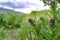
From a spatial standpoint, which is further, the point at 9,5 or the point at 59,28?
the point at 9,5

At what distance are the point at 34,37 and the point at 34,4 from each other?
6.22ft

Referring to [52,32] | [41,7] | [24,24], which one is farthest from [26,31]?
[41,7]

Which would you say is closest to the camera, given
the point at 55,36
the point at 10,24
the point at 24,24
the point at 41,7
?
the point at 55,36

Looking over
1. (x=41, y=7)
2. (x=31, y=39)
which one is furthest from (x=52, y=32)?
(x=41, y=7)

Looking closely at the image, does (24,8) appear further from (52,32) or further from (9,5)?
(52,32)

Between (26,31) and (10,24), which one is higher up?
(26,31)

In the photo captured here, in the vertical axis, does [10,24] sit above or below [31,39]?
below

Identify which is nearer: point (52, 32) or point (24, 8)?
point (52, 32)

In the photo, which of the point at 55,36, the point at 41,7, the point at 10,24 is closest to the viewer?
the point at 55,36

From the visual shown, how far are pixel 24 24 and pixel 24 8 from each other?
1.82 metres

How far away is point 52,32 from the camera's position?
145cm

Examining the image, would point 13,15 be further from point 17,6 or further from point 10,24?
point 17,6

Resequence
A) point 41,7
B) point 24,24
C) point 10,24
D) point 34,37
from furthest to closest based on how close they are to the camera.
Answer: point 41,7
point 10,24
point 24,24
point 34,37

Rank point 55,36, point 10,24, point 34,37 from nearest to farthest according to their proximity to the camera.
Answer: point 55,36 → point 34,37 → point 10,24
